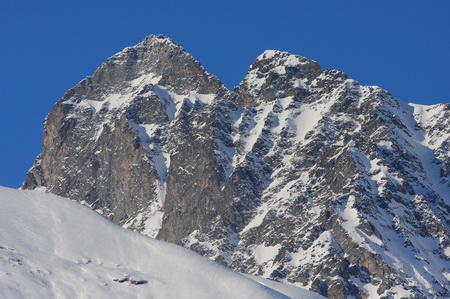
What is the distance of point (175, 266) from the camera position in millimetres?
121812

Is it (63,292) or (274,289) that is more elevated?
(274,289)

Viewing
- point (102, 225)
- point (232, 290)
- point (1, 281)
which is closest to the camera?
point (1, 281)

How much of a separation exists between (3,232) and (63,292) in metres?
11.2

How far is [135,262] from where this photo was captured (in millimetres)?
121750

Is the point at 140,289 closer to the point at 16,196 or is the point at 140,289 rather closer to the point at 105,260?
the point at 105,260

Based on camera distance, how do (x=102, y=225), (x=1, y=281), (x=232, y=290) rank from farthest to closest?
1. (x=102, y=225)
2. (x=232, y=290)
3. (x=1, y=281)

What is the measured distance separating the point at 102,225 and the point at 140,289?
42.2 ft

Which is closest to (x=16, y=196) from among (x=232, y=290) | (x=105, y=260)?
(x=105, y=260)

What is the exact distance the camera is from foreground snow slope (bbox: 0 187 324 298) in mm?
114500

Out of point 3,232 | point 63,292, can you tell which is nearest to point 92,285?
point 63,292

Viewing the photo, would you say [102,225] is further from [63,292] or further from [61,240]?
[63,292]

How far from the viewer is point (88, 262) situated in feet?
394

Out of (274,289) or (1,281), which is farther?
(274,289)

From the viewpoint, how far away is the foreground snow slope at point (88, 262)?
114 metres
